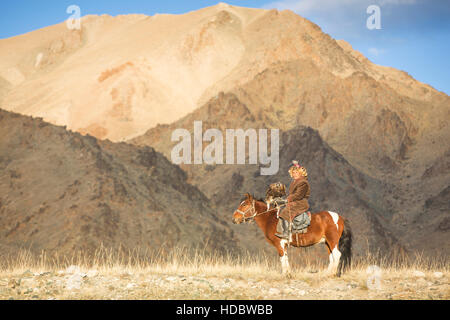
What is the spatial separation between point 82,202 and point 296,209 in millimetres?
26477

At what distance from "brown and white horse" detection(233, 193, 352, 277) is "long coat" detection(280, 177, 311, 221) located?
0.29 metres

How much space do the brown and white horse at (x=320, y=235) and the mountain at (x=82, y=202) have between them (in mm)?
18219

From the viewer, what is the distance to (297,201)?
11.0 metres

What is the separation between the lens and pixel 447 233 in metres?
51.1

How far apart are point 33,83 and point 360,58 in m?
62.6

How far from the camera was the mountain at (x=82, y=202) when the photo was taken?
1278 inches

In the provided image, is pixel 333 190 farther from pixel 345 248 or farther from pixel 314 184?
pixel 345 248

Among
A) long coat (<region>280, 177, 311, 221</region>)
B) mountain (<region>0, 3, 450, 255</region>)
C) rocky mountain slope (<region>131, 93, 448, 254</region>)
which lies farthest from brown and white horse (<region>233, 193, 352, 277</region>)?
mountain (<region>0, 3, 450, 255</region>)

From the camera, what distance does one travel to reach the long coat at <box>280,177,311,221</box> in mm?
10812

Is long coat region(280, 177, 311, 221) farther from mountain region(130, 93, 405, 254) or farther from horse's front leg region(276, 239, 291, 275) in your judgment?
mountain region(130, 93, 405, 254)

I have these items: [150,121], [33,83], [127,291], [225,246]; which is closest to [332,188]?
[225,246]

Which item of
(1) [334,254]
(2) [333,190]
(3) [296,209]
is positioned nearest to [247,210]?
(3) [296,209]

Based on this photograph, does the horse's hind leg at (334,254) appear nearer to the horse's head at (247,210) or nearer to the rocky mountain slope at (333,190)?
the horse's head at (247,210)
